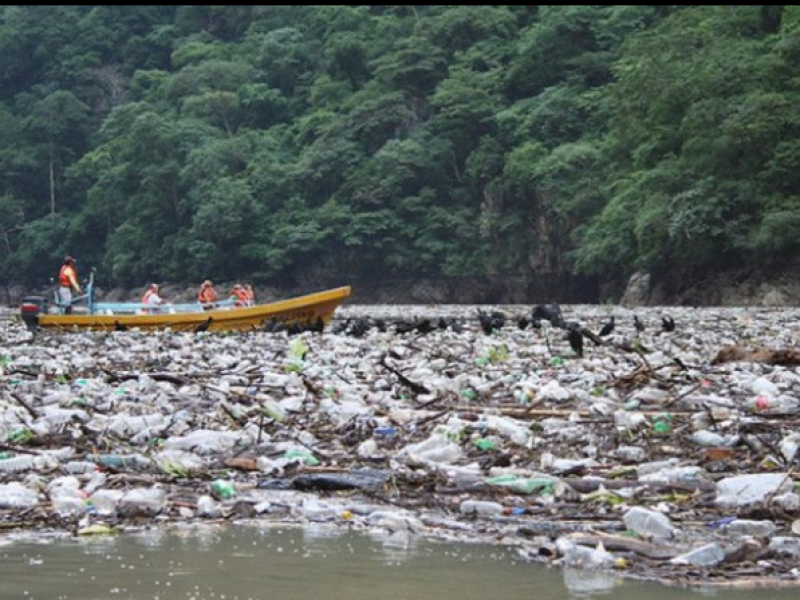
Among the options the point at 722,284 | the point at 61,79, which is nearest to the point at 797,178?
the point at 722,284

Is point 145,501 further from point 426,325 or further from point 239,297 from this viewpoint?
point 239,297

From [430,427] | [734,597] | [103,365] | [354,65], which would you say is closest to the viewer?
[734,597]

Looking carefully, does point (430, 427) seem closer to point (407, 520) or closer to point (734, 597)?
point (407, 520)

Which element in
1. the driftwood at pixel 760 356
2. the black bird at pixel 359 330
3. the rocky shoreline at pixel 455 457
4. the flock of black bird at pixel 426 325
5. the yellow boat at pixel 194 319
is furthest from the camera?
the yellow boat at pixel 194 319

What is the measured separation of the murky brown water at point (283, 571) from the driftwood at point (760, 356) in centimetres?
677

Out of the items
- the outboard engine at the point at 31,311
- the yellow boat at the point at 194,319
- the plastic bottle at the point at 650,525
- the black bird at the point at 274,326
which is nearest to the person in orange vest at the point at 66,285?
the yellow boat at the point at 194,319

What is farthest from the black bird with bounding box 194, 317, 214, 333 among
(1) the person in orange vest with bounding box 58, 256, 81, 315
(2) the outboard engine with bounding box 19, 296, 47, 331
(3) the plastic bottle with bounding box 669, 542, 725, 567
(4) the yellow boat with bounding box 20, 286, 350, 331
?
(3) the plastic bottle with bounding box 669, 542, 725, 567

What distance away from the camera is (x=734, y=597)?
3.45 metres

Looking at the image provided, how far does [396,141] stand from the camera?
55969mm

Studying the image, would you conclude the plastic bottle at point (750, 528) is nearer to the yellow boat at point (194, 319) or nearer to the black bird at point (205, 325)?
the yellow boat at point (194, 319)

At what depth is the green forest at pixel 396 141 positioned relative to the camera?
1412 inches

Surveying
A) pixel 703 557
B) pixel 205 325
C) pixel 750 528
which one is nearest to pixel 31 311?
pixel 205 325

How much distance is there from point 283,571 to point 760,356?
7.54 m

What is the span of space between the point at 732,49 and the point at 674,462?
1347 inches
